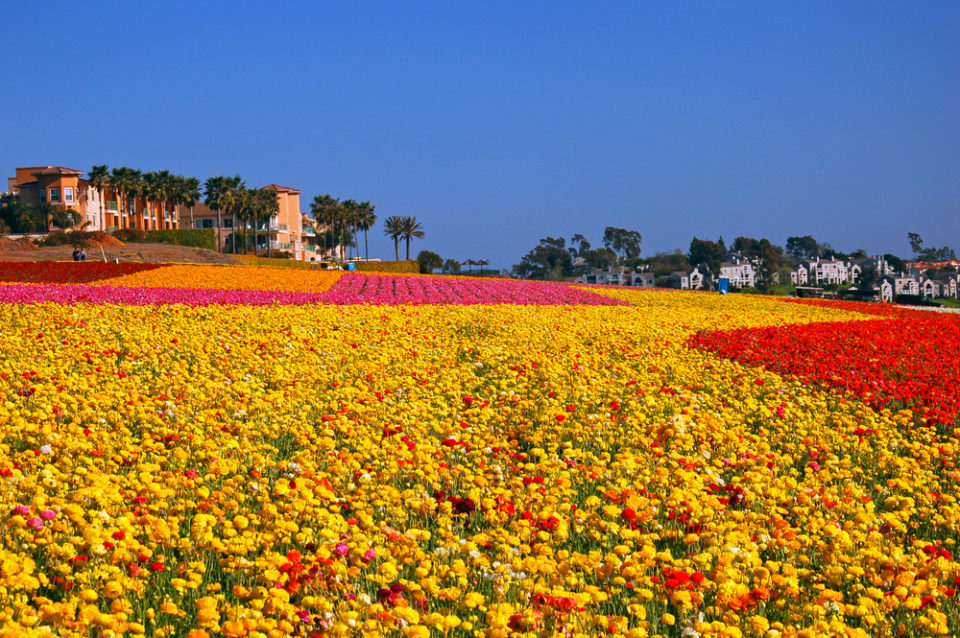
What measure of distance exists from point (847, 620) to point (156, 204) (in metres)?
106

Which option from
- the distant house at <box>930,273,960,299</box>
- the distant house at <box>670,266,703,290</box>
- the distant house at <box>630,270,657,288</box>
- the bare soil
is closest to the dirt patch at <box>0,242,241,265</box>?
the bare soil

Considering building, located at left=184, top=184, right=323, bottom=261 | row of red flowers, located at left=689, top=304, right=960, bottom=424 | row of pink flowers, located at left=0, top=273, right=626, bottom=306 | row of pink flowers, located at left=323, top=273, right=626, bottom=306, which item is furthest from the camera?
building, located at left=184, top=184, right=323, bottom=261

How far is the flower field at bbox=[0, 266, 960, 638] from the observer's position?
3.82 metres

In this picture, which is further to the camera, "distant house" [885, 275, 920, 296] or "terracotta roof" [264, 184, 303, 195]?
"distant house" [885, 275, 920, 296]

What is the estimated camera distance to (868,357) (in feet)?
41.2

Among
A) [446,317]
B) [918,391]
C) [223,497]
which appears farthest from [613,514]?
[446,317]

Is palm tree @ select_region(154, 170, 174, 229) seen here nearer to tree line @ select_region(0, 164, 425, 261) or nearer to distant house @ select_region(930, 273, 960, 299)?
tree line @ select_region(0, 164, 425, 261)

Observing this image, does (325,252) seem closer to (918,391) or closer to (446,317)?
(446,317)

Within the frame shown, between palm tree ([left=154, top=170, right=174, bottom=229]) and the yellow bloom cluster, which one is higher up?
palm tree ([left=154, top=170, right=174, bottom=229])

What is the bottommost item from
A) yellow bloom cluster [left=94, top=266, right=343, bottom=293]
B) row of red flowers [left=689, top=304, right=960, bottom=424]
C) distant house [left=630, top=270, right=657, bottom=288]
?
row of red flowers [left=689, top=304, right=960, bottom=424]

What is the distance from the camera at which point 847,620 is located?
4.23m

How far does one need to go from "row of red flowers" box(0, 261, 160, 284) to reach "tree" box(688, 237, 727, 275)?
444 feet

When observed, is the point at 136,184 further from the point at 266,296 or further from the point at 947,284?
the point at 947,284

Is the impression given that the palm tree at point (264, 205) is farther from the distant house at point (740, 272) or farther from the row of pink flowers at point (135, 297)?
the distant house at point (740, 272)
